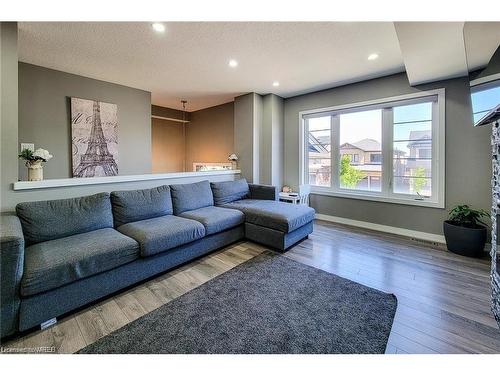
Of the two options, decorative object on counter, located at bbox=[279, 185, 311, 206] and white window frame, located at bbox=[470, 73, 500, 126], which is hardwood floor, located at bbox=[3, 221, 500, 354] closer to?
decorative object on counter, located at bbox=[279, 185, 311, 206]

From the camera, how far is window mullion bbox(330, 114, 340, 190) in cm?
435

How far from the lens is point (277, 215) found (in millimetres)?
2961

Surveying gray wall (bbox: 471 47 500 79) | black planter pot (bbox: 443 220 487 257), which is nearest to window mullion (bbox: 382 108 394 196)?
black planter pot (bbox: 443 220 487 257)

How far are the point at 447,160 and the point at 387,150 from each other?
799 mm

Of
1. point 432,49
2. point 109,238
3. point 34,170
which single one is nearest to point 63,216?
point 109,238

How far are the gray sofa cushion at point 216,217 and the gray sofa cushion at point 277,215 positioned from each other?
0.57 ft

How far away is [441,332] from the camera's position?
1.58 meters

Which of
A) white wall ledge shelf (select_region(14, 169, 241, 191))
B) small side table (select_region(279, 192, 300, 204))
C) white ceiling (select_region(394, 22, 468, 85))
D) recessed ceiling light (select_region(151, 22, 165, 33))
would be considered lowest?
small side table (select_region(279, 192, 300, 204))

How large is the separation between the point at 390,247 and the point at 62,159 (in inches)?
202

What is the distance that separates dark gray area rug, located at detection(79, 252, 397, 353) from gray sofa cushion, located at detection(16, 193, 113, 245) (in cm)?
114

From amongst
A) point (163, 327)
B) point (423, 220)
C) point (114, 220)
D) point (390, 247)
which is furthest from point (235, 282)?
point (423, 220)

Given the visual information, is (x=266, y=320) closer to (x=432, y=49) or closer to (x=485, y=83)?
(x=485, y=83)

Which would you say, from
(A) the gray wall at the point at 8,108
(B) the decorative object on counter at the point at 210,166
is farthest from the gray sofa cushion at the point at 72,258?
(B) the decorative object on counter at the point at 210,166

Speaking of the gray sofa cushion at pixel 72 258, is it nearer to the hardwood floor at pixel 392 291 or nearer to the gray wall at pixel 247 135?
the hardwood floor at pixel 392 291
